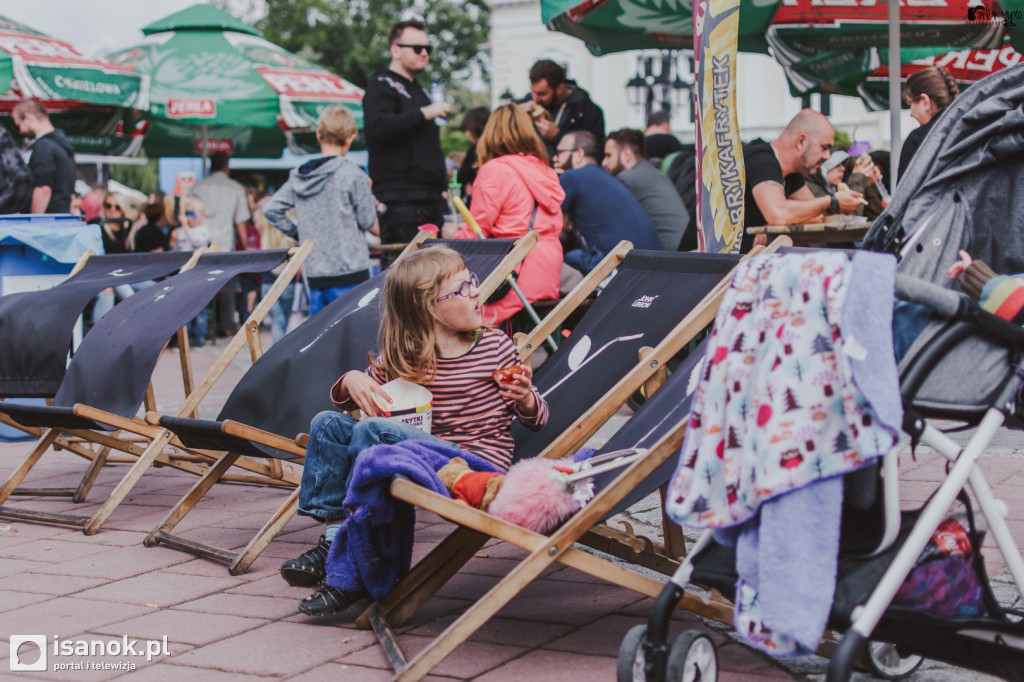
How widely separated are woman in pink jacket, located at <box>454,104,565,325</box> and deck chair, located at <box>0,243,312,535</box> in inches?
54.0

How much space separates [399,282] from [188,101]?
292 inches

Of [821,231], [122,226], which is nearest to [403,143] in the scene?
[821,231]

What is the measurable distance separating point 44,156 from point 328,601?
18.9 feet

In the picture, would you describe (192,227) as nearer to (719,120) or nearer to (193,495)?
(193,495)

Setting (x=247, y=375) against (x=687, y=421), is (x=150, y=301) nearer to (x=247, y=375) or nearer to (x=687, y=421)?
(x=247, y=375)

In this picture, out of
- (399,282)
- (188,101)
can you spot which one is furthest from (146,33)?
(399,282)

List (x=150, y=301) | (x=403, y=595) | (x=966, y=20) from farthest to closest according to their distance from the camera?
(x=966, y=20) → (x=150, y=301) → (x=403, y=595)

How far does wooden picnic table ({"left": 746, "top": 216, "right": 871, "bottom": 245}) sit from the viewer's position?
205 inches

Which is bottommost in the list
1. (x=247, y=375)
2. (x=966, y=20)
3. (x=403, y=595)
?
(x=403, y=595)

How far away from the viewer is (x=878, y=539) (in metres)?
2.37

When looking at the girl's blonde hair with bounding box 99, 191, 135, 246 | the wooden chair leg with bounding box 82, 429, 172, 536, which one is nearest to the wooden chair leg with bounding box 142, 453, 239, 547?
the wooden chair leg with bounding box 82, 429, 172, 536

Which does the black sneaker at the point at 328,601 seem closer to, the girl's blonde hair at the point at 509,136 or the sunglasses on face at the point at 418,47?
the girl's blonde hair at the point at 509,136

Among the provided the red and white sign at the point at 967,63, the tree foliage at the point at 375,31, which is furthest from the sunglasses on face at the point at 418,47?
the tree foliage at the point at 375,31

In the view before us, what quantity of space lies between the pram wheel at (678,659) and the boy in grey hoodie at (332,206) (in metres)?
4.59
